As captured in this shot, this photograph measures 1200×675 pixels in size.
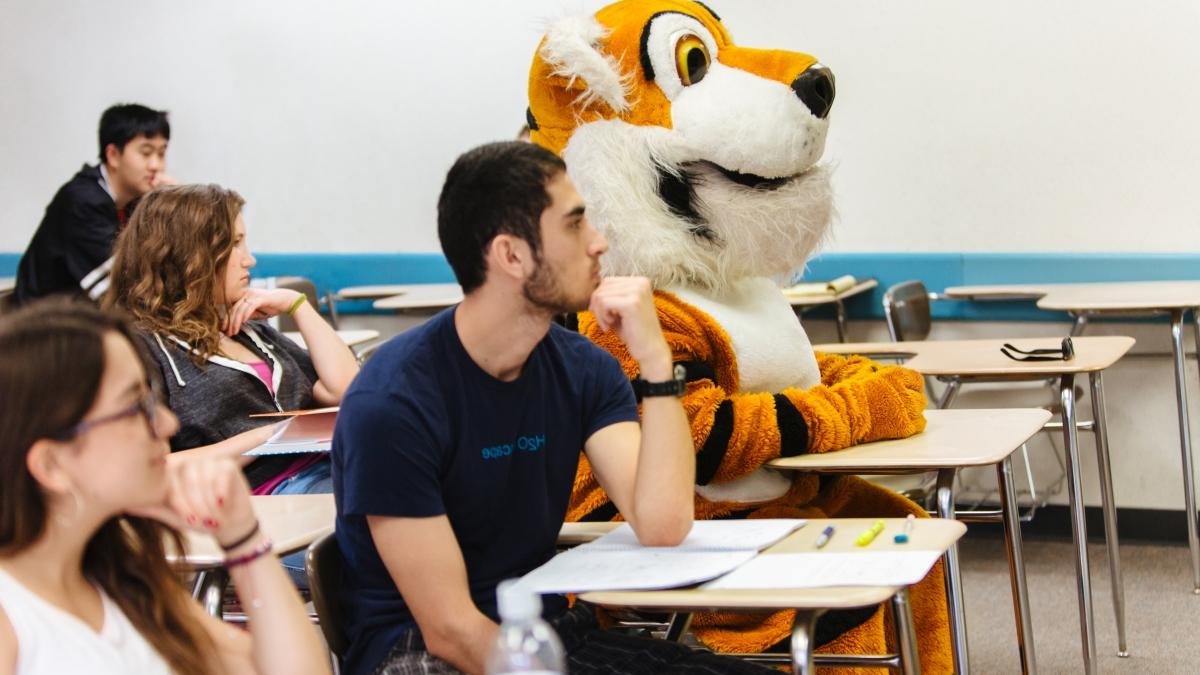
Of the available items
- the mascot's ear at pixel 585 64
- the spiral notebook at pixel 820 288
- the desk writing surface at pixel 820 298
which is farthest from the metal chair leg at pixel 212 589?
the spiral notebook at pixel 820 288

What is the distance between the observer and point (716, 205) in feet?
8.13

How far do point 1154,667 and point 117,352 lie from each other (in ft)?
8.76

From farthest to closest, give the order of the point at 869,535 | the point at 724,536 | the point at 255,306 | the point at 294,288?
1. the point at 294,288
2. the point at 255,306
3. the point at 724,536
4. the point at 869,535

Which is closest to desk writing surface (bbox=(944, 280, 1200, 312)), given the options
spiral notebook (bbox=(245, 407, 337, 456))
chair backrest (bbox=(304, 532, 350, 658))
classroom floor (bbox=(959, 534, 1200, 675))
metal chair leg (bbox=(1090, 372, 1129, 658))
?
metal chair leg (bbox=(1090, 372, 1129, 658))

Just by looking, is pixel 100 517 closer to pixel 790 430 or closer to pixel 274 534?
pixel 274 534

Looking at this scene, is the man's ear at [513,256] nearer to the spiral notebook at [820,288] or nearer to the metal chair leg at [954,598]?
the metal chair leg at [954,598]

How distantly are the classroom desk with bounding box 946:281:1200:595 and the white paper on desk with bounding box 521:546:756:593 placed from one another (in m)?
2.25

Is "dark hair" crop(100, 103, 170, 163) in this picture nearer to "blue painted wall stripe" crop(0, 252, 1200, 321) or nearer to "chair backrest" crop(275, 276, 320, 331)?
"chair backrest" crop(275, 276, 320, 331)

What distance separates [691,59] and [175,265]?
3.65 ft

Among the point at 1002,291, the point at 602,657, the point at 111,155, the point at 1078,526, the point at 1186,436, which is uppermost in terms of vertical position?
the point at 111,155

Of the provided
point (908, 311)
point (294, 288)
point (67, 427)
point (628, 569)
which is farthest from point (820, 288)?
point (67, 427)

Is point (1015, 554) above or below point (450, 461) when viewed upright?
below

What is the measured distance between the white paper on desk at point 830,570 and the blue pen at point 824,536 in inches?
1.7

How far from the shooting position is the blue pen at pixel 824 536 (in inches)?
68.3
